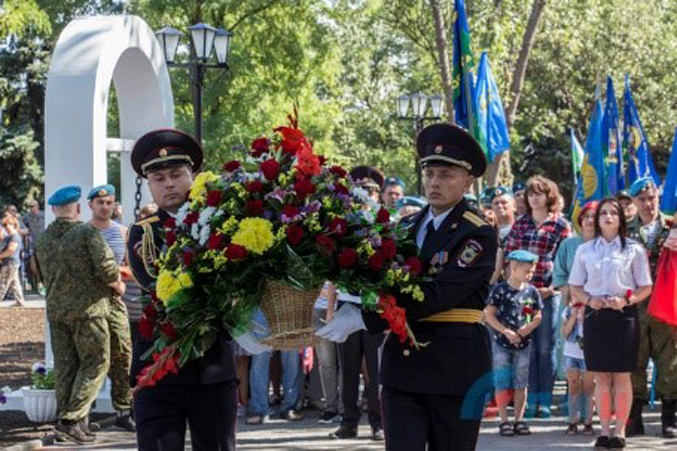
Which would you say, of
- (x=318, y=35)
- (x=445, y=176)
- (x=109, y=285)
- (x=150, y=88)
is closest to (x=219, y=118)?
(x=318, y=35)

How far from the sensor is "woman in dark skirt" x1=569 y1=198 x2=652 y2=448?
10281mm

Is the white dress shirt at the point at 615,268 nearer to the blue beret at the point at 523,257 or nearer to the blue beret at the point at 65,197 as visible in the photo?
the blue beret at the point at 523,257

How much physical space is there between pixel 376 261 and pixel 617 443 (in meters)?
5.35

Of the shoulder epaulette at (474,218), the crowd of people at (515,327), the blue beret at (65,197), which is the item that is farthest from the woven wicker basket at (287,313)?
the blue beret at (65,197)

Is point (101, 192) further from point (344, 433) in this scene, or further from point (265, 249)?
point (265, 249)

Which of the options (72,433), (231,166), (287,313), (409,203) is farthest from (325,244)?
(409,203)

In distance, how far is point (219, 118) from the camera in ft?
98.5

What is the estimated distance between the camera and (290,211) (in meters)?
5.46

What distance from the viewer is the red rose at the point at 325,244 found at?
5.45 meters

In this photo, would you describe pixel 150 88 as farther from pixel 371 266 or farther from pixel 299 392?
pixel 371 266

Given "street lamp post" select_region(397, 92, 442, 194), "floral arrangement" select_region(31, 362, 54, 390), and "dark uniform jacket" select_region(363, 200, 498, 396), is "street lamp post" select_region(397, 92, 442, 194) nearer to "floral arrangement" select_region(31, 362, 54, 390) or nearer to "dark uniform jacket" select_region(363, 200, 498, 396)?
"floral arrangement" select_region(31, 362, 54, 390)

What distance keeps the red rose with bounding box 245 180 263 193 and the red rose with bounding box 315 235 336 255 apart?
1.08 ft

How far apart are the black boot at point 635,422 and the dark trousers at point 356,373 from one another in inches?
83.3

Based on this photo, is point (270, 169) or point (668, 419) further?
point (668, 419)
